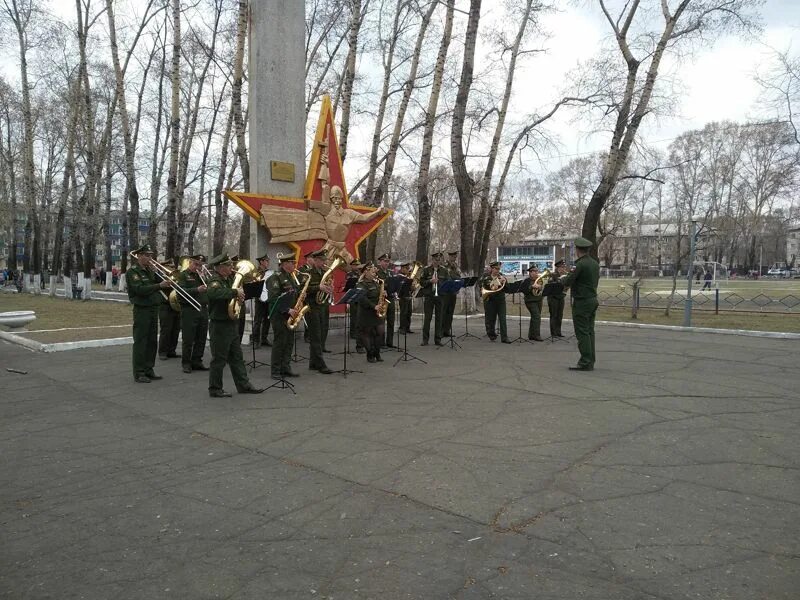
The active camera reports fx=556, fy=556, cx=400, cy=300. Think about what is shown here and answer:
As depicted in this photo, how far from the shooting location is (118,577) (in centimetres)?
315

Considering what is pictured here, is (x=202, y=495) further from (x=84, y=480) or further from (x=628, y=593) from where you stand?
(x=628, y=593)

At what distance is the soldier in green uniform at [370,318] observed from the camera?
10.3 m

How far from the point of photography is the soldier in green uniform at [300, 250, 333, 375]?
30.8 ft

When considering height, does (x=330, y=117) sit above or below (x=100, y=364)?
above

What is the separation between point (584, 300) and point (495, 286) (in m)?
3.51

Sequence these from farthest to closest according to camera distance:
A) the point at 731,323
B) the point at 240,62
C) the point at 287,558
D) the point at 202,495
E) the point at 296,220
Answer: the point at 731,323 → the point at 240,62 → the point at 296,220 → the point at 202,495 → the point at 287,558

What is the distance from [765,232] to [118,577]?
342ft

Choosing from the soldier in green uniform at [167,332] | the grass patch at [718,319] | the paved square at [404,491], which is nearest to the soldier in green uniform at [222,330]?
the paved square at [404,491]

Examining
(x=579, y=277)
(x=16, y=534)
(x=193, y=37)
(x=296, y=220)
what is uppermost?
(x=193, y=37)

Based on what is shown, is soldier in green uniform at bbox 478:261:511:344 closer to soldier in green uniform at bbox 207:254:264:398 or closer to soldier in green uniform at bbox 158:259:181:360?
soldier in green uniform at bbox 158:259:181:360

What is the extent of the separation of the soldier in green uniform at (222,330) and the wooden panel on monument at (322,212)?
4.18 m

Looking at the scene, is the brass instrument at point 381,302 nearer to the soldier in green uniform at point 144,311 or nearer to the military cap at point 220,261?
the military cap at point 220,261

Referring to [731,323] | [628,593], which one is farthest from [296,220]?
[731,323]

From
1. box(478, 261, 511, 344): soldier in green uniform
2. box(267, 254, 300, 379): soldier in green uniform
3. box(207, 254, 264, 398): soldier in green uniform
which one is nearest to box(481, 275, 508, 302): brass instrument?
box(478, 261, 511, 344): soldier in green uniform
